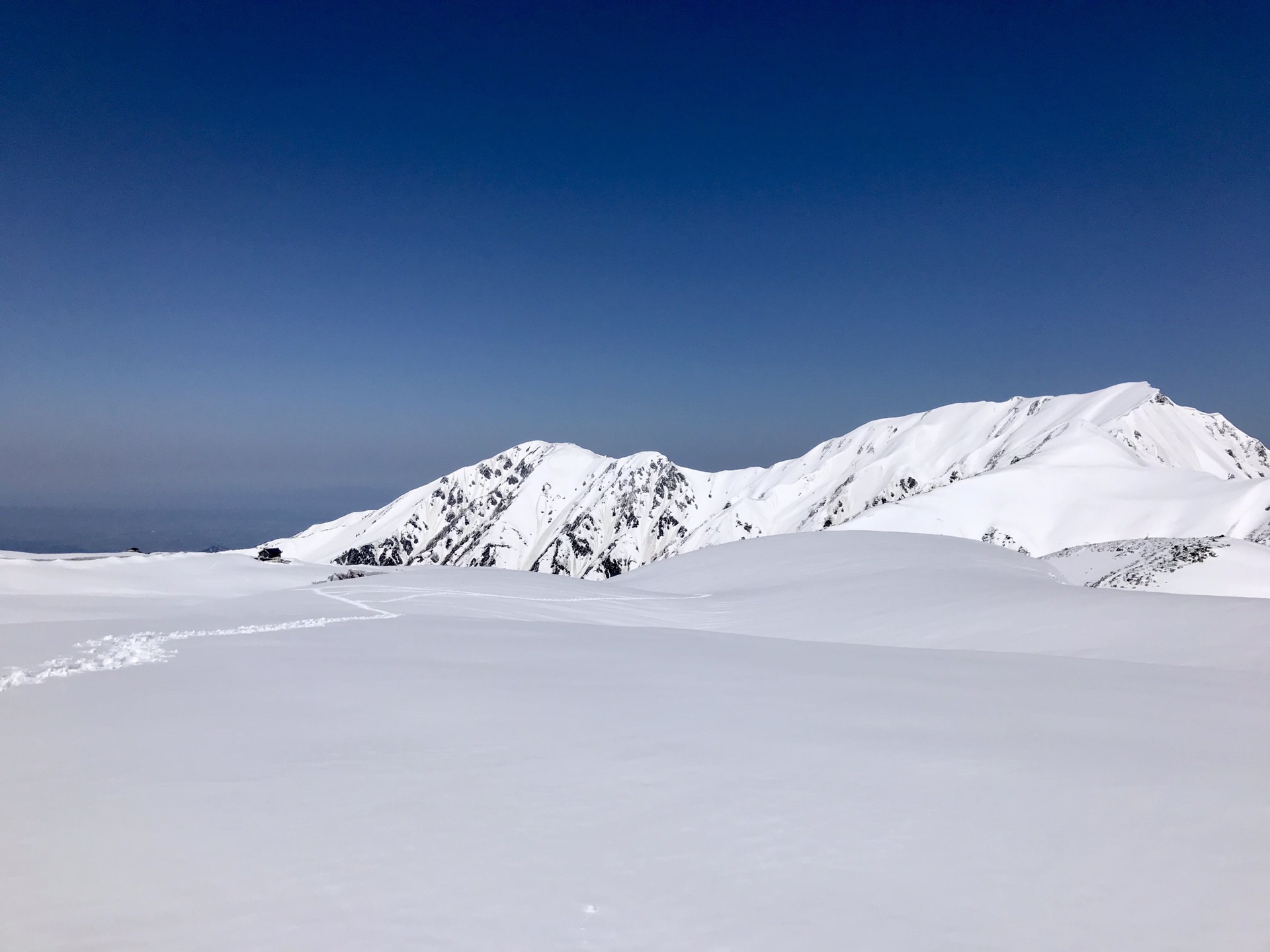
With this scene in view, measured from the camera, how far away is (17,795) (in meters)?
4.21

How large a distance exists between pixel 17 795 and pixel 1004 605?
12305mm

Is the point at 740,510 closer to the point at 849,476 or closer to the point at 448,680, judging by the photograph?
the point at 849,476

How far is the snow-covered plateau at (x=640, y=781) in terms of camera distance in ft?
10.1

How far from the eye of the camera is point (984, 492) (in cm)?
6378

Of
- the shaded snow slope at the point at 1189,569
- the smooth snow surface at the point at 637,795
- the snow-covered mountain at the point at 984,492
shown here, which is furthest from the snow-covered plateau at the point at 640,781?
the snow-covered mountain at the point at 984,492

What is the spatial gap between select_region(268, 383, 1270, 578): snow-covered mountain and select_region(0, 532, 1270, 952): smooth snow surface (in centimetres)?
3057

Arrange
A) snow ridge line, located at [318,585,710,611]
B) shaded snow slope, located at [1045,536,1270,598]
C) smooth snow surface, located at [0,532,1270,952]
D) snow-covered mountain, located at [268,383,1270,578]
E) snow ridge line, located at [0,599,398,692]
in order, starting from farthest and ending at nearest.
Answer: snow-covered mountain, located at [268,383,1270,578]
shaded snow slope, located at [1045,536,1270,598]
snow ridge line, located at [318,585,710,611]
snow ridge line, located at [0,599,398,692]
smooth snow surface, located at [0,532,1270,952]

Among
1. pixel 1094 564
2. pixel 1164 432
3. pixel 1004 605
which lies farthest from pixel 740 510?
pixel 1004 605

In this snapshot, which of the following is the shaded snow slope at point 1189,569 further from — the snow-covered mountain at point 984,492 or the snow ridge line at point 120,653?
the snow ridge line at point 120,653

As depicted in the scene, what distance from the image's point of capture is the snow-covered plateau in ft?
10.1

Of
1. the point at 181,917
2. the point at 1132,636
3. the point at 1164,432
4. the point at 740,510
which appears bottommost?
the point at 181,917

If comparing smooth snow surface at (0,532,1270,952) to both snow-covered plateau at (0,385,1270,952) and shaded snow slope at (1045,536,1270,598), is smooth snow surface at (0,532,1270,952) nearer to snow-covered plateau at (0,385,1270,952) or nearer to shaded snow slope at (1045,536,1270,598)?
snow-covered plateau at (0,385,1270,952)

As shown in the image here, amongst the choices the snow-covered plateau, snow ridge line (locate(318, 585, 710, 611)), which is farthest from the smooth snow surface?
snow ridge line (locate(318, 585, 710, 611))

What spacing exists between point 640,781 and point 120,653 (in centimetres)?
717
